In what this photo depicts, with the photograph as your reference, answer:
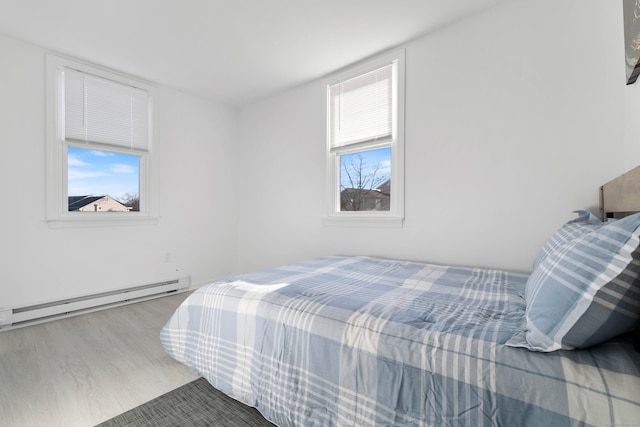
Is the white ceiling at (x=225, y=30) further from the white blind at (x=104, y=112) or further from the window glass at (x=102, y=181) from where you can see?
the window glass at (x=102, y=181)

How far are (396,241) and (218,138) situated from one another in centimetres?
286

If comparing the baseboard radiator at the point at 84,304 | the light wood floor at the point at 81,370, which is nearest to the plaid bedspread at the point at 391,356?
the light wood floor at the point at 81,370

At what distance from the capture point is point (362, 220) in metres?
2.92

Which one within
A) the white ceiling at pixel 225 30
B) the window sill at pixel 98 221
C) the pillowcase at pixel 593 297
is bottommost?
the pillowcase at pixel 593 297

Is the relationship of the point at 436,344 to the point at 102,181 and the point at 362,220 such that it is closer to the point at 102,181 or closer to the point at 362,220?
the point at 362,220

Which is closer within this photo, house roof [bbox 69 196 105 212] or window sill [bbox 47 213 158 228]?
window sill [bbox 47 213 158 228]

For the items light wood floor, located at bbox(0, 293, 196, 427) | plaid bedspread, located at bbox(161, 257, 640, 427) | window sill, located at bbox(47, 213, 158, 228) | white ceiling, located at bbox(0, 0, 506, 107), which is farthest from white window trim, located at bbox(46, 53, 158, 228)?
plaid bedspread, located at bbox(161, 257, 640, 427)

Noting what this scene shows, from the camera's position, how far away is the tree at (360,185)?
115 inches

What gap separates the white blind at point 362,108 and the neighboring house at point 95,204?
2509 millimetres

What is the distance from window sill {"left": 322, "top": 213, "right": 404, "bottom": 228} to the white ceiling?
1.59m

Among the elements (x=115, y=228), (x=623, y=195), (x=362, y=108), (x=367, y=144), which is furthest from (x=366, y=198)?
(x=115, y=228)

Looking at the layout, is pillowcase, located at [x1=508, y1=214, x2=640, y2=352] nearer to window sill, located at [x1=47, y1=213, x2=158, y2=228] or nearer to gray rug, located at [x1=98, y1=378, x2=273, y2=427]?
gray rug, located at [x1=98, y1=378, x2=273, y2=427]

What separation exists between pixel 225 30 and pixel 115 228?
7.69ft

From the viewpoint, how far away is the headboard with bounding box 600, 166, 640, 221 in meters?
1.14
